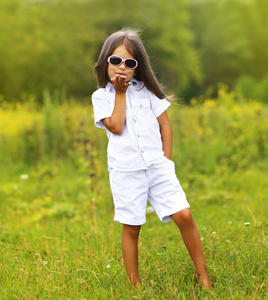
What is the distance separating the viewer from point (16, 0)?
3041 cm

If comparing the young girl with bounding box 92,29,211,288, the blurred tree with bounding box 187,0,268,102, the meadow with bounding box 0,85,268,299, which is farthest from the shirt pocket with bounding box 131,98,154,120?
the blurred tree with bounding box 187,0,268,102

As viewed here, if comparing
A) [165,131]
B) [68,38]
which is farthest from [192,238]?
[68,38]

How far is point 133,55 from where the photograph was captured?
2.52m

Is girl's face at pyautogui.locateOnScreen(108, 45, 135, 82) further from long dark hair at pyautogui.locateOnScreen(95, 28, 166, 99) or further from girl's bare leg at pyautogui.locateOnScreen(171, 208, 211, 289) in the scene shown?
girl's bare leg at pyautogui.locateOnScreen(171, 208, 211, 289)

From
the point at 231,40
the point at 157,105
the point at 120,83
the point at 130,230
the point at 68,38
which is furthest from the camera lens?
the point at 231,40

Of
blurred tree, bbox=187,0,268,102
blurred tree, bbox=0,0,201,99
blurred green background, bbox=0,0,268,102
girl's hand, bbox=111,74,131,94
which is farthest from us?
blurred tree, bbox=187,0,268,102

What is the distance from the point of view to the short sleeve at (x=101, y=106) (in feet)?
8.02

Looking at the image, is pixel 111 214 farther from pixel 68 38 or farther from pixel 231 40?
pixel 231 40

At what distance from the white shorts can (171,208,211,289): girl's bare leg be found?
0.16 feet

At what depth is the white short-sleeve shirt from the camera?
7.88ft

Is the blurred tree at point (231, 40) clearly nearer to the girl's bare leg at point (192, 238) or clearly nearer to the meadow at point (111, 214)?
the meadow at point (111, 214)

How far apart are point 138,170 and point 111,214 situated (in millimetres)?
2124

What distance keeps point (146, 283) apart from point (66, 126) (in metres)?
5.28

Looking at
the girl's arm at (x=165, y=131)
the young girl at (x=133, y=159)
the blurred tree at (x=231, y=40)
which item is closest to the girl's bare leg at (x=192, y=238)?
the young girl at (x=133, y=159)
